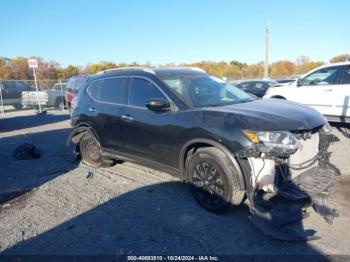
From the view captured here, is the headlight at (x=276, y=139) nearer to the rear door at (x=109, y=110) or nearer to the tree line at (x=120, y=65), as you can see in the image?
the rear door at (x=109, y=110)

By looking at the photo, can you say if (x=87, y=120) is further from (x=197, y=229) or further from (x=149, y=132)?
(x=197, y=229)

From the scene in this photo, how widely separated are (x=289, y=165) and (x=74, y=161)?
495cm

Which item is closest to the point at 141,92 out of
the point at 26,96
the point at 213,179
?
the point at 213,179

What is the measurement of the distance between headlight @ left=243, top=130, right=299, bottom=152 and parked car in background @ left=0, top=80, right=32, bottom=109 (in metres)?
21.1

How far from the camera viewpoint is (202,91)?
4.90 metres

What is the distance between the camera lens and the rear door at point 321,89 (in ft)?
29.3

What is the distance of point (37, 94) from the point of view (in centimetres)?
1905

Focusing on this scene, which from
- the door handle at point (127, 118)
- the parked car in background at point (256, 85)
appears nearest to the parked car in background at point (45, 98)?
the parked car in background at point (256, 85)

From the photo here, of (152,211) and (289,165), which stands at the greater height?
(289,165)

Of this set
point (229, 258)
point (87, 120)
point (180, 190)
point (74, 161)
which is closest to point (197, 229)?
point (229, 258)

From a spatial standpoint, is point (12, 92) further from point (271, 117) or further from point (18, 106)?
point (271, 117)

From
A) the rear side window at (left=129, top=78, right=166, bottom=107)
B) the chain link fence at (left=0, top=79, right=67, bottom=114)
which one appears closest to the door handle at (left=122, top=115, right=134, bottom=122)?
the rear side window at (left=129, top=78, right=166, bottom=107)

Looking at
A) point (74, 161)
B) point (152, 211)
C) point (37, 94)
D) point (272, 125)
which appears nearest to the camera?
point (272, 125)

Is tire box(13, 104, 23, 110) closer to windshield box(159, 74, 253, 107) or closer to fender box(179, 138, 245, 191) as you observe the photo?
windshield box(159, 74, 253, 107)
